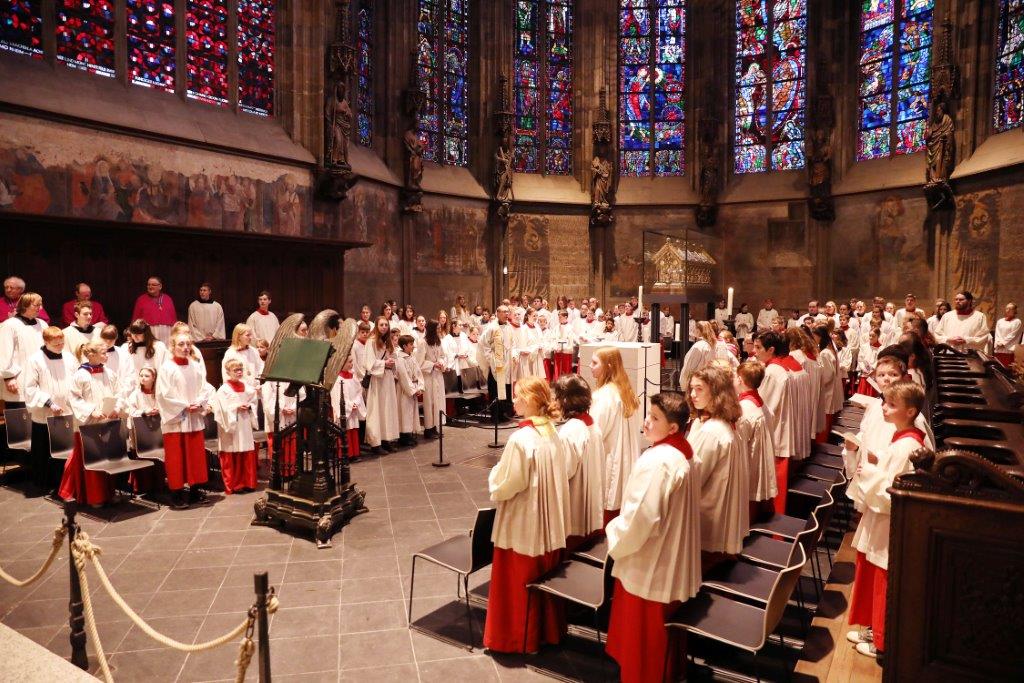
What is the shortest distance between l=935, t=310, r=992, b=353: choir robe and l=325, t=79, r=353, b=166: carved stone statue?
45.8ft

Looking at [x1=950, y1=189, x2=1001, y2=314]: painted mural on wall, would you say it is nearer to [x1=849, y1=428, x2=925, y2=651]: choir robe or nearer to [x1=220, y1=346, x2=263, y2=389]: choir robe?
[x1=849, y1=428, x2=925, y2=651]: choir robe

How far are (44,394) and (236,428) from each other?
2213mm

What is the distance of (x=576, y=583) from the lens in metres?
4.32

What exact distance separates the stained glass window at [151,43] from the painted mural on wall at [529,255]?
11.2 meters

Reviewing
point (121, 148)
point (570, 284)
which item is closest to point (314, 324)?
point (121, 148)

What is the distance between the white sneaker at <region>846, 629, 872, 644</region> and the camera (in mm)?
4445

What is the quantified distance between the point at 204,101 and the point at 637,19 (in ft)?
51.7

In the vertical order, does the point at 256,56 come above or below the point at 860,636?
above

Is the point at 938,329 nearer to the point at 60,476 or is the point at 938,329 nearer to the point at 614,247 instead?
the point at 614,247

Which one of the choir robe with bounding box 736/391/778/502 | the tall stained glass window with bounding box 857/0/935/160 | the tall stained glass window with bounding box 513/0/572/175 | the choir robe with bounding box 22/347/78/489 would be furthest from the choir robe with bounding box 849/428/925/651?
the tall stained glass window with bounding box 513/0/572/175

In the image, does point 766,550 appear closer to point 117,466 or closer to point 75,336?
point 117,466

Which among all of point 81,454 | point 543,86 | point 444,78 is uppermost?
point 543,86

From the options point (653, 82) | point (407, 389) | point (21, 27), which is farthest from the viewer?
point (653, 82)

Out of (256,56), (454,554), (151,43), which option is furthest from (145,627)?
(256,56)
